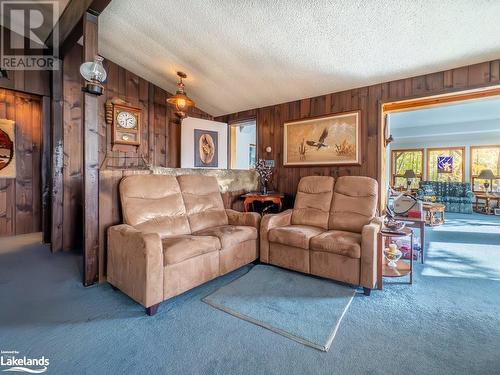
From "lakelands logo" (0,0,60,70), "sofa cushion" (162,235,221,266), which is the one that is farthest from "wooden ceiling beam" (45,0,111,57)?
"sofa cushion" (162,235,221,266)

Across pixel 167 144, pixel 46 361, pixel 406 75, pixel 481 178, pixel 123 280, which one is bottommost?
pixel 46 361

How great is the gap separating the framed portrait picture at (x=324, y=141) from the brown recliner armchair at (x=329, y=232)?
53 cm

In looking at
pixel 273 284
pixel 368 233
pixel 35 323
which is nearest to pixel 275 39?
pixel 368 233

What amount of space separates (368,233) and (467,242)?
9.41ft

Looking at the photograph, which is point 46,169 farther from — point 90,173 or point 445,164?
point 445,164

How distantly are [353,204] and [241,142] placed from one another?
334 centimetres

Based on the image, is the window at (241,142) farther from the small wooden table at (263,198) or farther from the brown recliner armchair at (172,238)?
the brown recliner armchair at (172,238)

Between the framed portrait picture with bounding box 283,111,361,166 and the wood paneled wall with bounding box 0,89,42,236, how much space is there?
4290mm

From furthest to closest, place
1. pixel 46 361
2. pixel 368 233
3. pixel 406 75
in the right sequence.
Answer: pixel 406 75 → pixel 368 233 → pixel 46 361

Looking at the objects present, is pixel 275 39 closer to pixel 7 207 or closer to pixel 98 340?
pixel 98 340

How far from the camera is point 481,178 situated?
6.88 metres

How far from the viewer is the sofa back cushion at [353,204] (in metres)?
2.75

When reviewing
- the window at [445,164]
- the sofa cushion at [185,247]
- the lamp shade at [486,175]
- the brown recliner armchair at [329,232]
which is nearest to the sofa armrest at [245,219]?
the brown recliner armchair at [329,232]

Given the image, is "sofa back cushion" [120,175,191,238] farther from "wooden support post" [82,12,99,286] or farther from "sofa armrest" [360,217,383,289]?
"sofa armrest" [360,217,383,289]
